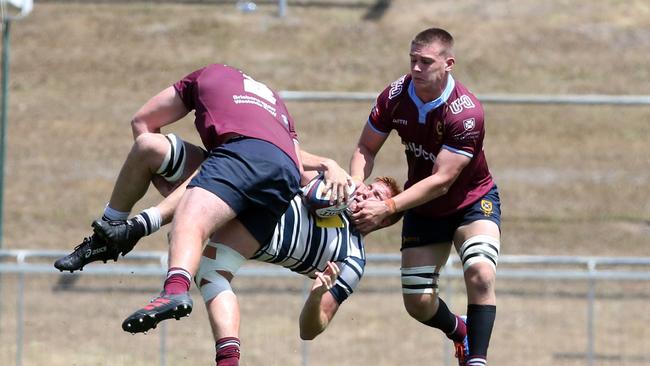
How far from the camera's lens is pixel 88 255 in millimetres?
6137

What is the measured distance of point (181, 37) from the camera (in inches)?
653

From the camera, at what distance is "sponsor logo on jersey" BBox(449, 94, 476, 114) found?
252 inches

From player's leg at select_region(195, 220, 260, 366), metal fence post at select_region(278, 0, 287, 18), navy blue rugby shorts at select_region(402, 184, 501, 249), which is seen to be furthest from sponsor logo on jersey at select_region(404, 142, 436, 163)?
metal fence post at select_region(278, 0, 287, 18)

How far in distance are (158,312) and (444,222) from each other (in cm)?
212

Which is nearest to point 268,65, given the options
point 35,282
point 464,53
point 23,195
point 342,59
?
point 342,59

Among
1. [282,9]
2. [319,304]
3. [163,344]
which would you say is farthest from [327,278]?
[282,9]

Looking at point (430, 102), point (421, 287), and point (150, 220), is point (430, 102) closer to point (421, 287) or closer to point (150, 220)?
point (421, 287)

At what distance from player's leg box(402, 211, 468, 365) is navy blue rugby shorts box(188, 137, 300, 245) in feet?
3.27

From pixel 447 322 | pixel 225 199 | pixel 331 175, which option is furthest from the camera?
pixel 447 322

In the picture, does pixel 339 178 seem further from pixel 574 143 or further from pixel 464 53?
pixel 464 53

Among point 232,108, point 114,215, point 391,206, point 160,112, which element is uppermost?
point 232,108

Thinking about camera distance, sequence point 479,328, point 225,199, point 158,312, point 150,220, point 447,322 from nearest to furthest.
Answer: point 158,312, point 225,199, point 150,220, point 479,328, point 447,322

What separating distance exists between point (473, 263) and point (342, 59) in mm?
9726

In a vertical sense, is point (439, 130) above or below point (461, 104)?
below
